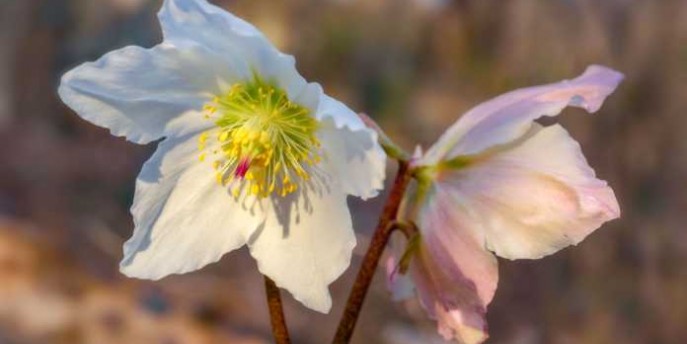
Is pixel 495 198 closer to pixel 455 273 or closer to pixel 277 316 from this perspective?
pixel 455 273

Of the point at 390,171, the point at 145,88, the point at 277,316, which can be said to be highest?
the point at 145,88

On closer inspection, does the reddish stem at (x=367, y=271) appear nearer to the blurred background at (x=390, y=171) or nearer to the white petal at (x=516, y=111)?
the white petal at (x=516, y=111)

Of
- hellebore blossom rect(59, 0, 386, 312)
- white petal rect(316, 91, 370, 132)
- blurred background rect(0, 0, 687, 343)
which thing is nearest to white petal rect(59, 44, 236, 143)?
hellebore blossom rect(59, 0, 386, 312)

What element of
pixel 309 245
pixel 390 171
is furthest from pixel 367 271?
pixel 390 171

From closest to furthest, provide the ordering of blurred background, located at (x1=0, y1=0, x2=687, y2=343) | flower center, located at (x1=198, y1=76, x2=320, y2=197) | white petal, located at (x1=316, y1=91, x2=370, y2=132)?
white petal, located at (x1=316, y1=91, x2=370, y2=132) → flower center, located at (x1=198, y1=76, x2=320, y2=197) → blurred background, located at (x1=0, y1=0, x2=687, y2=343)

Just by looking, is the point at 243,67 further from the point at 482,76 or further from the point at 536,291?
the point at 482,76

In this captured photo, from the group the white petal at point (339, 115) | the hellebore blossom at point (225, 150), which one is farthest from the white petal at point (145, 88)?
the white petal at point (339, 115)

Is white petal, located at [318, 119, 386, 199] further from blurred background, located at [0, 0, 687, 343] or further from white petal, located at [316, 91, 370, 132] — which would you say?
blurred background, located at [0, 0, 687, 343]
